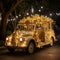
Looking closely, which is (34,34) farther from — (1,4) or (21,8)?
(21,8)

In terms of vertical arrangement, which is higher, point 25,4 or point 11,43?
point 25,4

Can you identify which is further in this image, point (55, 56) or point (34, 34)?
point (34, 34)

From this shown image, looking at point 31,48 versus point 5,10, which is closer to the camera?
point 31,48

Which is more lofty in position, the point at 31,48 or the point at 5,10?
the point at 5,10

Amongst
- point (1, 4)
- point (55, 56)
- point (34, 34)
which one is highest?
point (1, 4)

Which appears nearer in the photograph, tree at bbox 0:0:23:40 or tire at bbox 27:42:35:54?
tire at bbox 27:42:35:54

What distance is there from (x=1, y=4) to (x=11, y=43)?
816 centimetres

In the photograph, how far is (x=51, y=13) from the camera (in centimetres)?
6506

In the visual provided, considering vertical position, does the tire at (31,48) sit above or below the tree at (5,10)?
below

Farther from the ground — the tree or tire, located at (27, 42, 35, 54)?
the tree

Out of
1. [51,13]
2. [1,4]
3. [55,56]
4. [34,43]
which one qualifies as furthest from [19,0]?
[51,13]

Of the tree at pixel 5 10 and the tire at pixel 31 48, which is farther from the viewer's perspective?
the tree at pixel 5 10

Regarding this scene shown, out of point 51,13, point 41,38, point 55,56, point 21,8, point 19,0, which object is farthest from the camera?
point 51,13

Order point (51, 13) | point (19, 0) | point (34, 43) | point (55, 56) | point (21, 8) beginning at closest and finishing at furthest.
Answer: point (55, 56), point (34, 43), point (19, 0), point (21, 8), point (51, 13)
